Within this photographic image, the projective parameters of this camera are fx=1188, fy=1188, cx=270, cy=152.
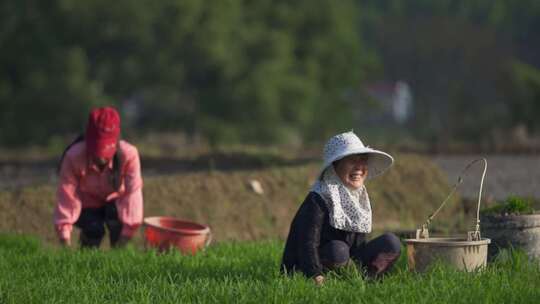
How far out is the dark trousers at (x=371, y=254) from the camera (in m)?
7.14

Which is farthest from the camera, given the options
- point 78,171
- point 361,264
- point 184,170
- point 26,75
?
point 26,75

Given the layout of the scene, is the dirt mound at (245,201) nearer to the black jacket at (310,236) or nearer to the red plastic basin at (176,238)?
the red plastic basin at (176,238)

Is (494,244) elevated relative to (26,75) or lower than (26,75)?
lower

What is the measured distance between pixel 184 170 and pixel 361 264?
973 centimetres

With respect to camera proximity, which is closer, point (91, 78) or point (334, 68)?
point (91, 78)

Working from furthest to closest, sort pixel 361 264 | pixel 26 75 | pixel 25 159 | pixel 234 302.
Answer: pixel 26 75
pixel 25 159
pixel 361 264
pixel 234 302

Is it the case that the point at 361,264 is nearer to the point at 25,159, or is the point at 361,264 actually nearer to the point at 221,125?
the point at 25,159

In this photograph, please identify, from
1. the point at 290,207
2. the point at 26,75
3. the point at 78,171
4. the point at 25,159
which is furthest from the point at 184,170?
the point at 26,75

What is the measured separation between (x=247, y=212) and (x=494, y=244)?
551 centimetres

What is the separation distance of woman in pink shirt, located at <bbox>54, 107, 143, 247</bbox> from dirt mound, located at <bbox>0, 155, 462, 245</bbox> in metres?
2.07

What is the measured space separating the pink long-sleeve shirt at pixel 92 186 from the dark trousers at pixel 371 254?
2697 mm

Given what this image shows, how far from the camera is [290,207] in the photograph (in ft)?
44.3

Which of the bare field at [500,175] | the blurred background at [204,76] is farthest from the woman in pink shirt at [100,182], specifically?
the blurred background at [204,76]

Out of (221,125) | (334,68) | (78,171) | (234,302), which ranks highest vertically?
(334,68)
